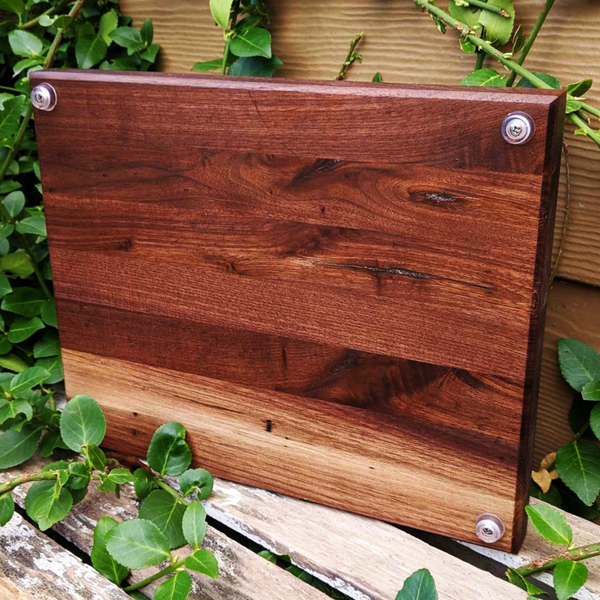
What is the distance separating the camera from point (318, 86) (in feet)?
2.75

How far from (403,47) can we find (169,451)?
62 cm

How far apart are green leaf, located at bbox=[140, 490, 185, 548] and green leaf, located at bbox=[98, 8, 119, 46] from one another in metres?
0.75

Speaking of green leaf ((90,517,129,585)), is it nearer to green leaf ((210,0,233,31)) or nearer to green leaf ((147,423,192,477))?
green leaf ((147,423,192,477))

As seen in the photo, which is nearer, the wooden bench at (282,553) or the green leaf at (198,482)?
the wooden bench at (282,553)

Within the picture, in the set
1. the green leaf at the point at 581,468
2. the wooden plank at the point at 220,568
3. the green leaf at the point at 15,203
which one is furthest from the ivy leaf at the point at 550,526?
the green leaf at the point at 15,203

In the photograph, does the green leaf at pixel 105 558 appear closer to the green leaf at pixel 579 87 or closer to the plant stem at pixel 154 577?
the plant stem at pixel 154 577

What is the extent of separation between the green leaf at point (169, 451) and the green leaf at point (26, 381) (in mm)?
200

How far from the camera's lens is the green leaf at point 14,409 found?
3.40 feet

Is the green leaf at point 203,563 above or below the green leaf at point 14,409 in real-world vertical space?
below

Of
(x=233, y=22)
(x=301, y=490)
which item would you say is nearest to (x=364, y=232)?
(x=301, y=490)

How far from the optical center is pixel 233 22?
114cm

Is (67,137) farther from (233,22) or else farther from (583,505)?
(583,505)

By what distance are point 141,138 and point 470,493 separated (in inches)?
22.5

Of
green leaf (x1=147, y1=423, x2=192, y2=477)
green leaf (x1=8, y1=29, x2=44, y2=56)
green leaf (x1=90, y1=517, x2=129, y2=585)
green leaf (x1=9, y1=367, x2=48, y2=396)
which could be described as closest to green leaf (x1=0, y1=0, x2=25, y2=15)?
green leaf (x1=8, y1=29, x2=44, y2=56)
